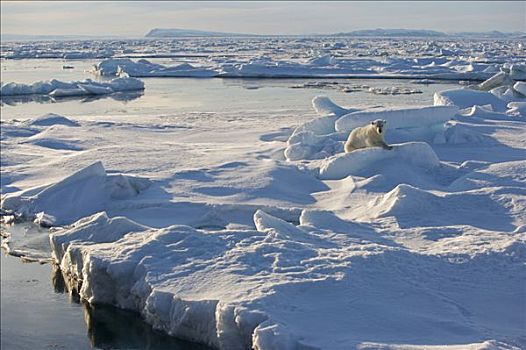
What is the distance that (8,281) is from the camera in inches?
266

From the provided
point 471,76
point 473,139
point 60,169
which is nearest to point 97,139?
point 60,169

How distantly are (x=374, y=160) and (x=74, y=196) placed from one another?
13.1 ft

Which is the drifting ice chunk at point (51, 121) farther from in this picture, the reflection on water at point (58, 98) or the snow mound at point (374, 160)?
the reflection on water at point (58, 98)

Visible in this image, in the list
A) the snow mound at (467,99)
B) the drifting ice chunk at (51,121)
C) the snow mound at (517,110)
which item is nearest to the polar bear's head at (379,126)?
the snow mound at (517,110)

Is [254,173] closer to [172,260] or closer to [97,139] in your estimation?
[172,260]

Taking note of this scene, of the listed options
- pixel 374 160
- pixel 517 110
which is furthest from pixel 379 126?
pixel 517 110

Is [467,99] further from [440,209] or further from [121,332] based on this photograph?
[121,332]

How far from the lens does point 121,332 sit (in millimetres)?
5793

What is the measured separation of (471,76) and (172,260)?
27.5 meters

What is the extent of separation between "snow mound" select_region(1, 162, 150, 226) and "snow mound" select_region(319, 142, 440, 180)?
98.7 inches

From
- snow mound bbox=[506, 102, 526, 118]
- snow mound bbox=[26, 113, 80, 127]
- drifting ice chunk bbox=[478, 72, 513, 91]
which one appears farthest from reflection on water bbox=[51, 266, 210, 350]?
drifting ice chunk bbox=[478, 72, 513, 91]

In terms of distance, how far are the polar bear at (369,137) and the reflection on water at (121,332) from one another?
16.5 ft

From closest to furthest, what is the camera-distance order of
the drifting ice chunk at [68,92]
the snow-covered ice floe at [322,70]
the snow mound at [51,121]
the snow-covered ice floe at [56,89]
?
the snow mound at [51,121] → the drifting ice chunk at [68,92] → the snow-covered ice floe at [56,89] → the snow-covered ice floe at [322,70]

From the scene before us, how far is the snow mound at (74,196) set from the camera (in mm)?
8750
